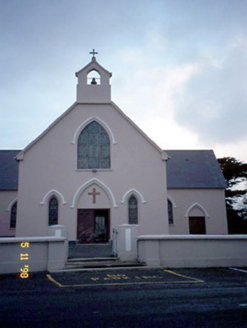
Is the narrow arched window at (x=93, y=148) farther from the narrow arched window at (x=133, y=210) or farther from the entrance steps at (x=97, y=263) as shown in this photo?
the entrance steps at (x=97, y=263)

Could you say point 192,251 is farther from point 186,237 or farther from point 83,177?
point 83,177

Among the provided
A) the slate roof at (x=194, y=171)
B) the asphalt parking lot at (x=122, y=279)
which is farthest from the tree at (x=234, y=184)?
the asphalt parking lot at (x=122, y=279)

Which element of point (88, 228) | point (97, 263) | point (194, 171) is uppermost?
point (194, 171)

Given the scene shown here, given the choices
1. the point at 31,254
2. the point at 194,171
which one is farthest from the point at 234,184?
the point at 31,254

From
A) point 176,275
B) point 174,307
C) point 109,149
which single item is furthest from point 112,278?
point 109,149

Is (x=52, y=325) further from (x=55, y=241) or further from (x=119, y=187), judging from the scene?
(x=119, y=187)

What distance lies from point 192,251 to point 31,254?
Answer: 623 centimetres

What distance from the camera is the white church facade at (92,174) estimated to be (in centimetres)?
2070

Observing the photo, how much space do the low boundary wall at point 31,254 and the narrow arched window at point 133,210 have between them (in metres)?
9.25

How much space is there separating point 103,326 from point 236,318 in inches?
84.0

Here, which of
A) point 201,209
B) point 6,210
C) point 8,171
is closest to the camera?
point 6,210

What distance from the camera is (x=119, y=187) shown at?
2133 cm

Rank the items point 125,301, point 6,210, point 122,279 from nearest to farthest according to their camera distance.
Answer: point 125,301
point 122,279
point 6,210

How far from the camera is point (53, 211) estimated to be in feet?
68.3
